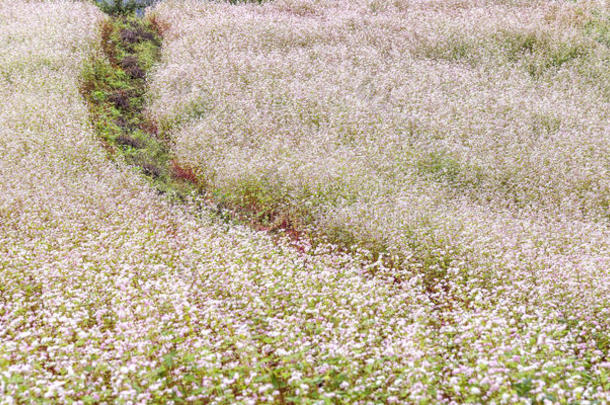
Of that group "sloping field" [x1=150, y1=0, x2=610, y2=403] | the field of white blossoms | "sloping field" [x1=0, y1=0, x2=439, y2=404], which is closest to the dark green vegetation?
the field of white blossoms

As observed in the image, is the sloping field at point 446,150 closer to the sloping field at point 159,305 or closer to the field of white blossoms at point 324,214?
the field of white blossoms at point 324,214

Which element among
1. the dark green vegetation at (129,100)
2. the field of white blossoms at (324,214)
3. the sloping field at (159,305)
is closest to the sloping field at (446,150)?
the field of white blossoms at (324,214)

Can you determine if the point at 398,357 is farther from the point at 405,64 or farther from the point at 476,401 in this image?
the point at 405,64

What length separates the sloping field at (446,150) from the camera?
589cm

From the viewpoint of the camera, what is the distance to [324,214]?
10.4m

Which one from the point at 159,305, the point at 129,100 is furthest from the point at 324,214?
the point at 129,100

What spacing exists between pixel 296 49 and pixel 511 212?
39.5ft

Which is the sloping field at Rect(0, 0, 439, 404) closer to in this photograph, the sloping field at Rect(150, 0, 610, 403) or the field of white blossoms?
the field of white blossoms

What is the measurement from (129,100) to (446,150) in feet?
36.6

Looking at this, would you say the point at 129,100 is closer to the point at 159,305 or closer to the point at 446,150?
the point at 446,150

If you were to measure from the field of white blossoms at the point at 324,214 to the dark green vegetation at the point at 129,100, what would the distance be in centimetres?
50

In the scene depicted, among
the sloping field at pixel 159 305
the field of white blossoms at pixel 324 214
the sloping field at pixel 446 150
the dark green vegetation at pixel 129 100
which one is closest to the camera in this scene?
the sloping field at pixel 159 305

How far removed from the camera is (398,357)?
208 inches

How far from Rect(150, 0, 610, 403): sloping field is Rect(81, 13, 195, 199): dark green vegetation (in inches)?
27.6
